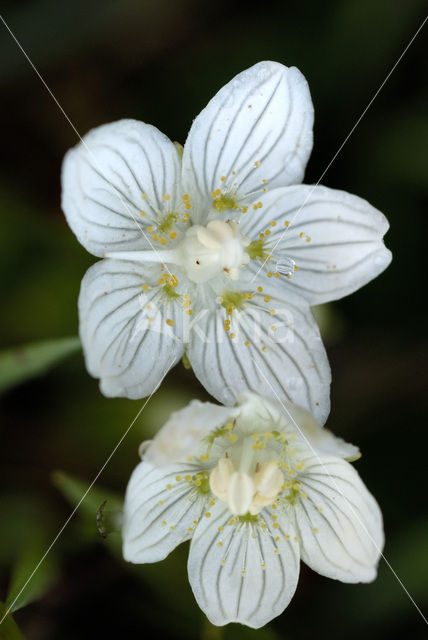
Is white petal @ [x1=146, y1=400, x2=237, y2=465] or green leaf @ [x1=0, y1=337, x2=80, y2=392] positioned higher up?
green leaf @ [x1=0, y1=337, x2=80, y2=392]

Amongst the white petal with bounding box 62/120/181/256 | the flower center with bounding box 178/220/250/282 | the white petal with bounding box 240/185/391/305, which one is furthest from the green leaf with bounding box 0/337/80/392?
the white petal with bounding box 240/185/391/305

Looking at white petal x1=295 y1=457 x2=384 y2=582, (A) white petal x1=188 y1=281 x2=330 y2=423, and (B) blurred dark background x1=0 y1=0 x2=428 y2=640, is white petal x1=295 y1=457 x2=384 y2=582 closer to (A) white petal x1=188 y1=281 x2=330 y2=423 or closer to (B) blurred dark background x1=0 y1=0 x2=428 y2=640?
(A) white petal x1=188 y1=281 x2=330 y2=423

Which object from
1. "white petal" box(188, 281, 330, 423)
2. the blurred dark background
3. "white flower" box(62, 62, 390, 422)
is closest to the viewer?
"white flower" box(62, 62, 390, 422)

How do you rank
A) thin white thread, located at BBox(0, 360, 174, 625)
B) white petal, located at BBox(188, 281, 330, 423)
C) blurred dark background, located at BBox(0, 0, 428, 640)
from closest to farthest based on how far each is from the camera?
thin white thread, located at BBox(0, 360, 174, 625) < white petal, located at BBox(188, 281, 330, 423) < blurred dark background, located at BBox(0, 0, 428, 640)

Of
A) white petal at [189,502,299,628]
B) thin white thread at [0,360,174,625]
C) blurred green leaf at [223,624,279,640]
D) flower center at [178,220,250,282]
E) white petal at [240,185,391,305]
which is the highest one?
flower center at [178,220,250,282]

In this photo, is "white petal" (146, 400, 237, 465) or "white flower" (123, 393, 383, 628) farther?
"white flower" (123, 393, 383, 628)

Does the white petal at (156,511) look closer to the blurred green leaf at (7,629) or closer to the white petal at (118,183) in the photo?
the blurred green leaf at (7,629)

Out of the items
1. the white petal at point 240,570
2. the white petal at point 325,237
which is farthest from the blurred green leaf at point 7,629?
the white petal at point 325,237
